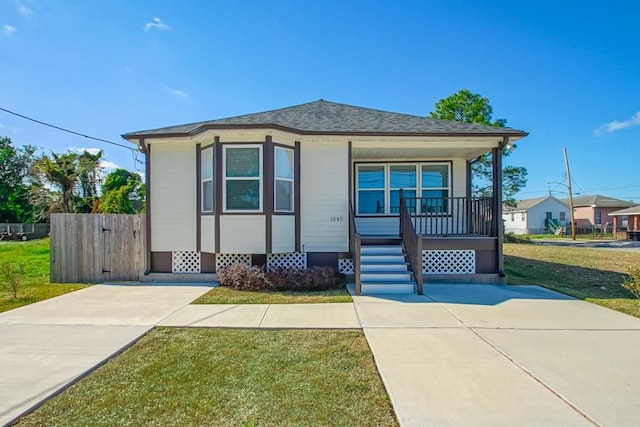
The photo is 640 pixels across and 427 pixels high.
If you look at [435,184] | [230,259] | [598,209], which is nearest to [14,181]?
[230,259]

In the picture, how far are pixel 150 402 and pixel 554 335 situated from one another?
4.89 m

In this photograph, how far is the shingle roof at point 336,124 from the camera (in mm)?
8031

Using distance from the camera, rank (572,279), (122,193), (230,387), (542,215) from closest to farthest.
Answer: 1. (230,387)
2. (572,279)
3. (122,193)
4. (542,215)

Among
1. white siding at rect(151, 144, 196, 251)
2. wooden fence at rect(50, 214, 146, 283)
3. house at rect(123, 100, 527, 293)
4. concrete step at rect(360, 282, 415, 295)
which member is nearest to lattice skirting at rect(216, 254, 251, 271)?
house at rect(123, 100, 527, 293)

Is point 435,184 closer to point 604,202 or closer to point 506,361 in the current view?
point 506,361

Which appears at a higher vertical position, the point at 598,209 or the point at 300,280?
the point at 598,209

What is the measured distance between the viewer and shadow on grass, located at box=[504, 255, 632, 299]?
279 inches

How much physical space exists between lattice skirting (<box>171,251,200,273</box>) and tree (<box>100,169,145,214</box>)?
8832 millimetres

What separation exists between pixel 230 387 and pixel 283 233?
514cm

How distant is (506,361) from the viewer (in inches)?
138

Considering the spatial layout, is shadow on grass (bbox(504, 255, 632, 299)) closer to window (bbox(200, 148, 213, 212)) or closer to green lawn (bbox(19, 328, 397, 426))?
green lawn (bbox(19, 328, 397, 426))

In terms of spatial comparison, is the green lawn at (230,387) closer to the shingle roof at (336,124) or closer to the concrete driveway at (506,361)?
the concrete driveway at (506,361)

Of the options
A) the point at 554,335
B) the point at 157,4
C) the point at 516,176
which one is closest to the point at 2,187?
the point at 157,4

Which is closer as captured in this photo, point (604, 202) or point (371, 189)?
point (371, 189)
